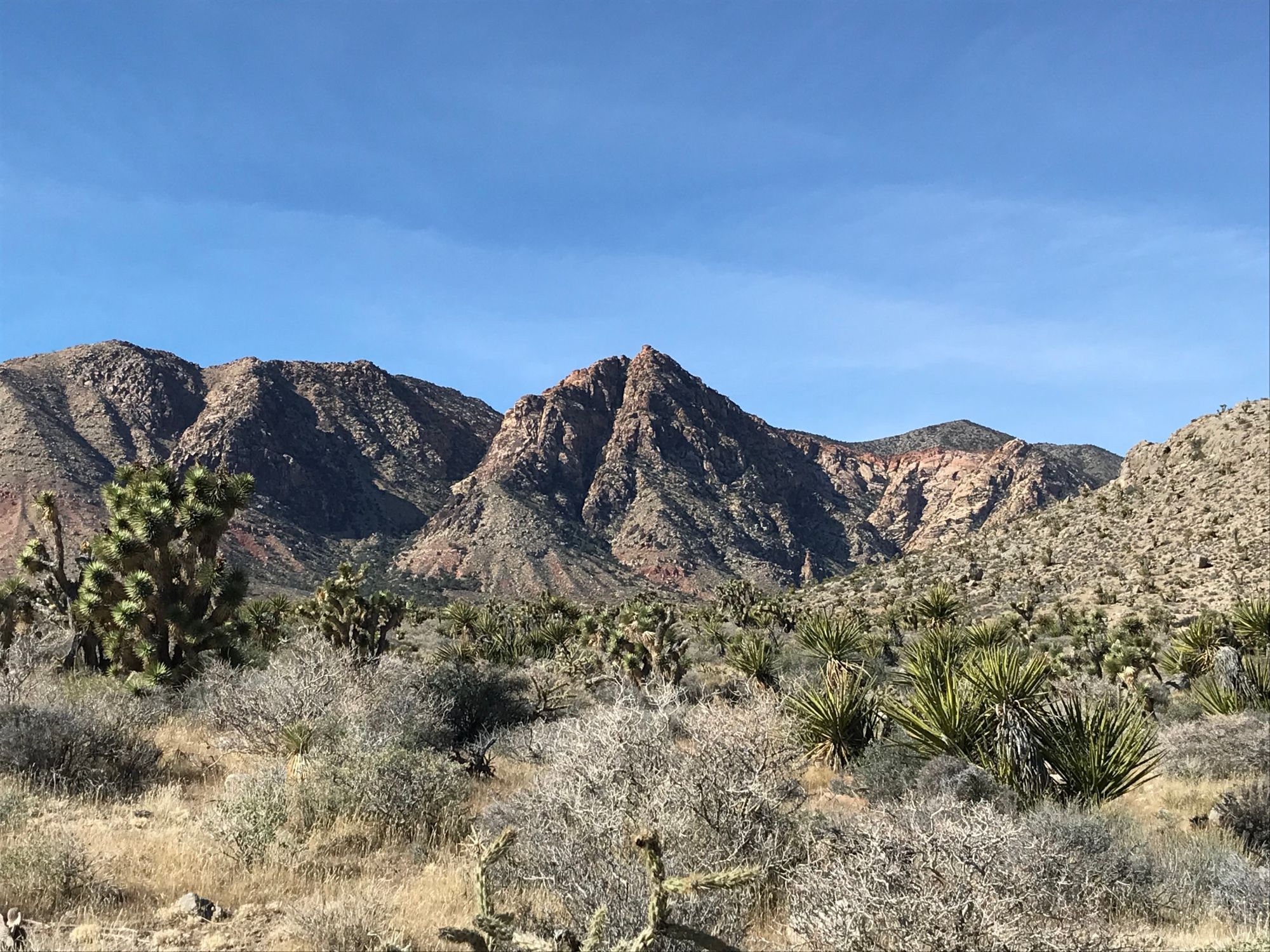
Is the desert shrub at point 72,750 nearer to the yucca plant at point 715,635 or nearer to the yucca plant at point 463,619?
the yucca plant at point 463,619

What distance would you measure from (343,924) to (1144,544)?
42.5 metres

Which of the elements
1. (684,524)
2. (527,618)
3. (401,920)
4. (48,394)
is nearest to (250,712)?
(401,920)

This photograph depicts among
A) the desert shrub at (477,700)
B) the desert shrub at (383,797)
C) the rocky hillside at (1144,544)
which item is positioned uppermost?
the rocky hillside at (1144,544)

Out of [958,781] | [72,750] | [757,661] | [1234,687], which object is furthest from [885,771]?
[757,661]

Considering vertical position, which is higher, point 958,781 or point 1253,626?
point 1253,626

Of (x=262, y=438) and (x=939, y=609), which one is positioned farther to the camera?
(x=262, y=438)

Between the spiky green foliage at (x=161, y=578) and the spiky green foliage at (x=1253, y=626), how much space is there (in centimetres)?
2283

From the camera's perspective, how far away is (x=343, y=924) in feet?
15.6

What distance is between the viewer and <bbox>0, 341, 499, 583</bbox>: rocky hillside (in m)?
87.7

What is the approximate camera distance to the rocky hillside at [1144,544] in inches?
1318

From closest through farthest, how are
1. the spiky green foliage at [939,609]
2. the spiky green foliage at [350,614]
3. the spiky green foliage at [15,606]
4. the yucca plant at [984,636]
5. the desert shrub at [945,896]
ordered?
the desert shrub at [945,896] → the yucca plant at [984,636] → the spiky green foliage at [15,606] → the spiky green foliage at [350,614] → the spiky green foliage at [939,609]

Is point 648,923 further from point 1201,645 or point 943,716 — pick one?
point 1201,645

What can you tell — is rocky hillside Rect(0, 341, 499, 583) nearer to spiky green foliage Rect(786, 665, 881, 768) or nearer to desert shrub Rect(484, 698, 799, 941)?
spiky green foliage Rect(786, 665, 881, 768)

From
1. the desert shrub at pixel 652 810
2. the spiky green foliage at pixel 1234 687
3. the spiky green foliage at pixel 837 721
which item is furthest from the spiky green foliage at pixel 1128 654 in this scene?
the desert shrub at pixel 652 810
